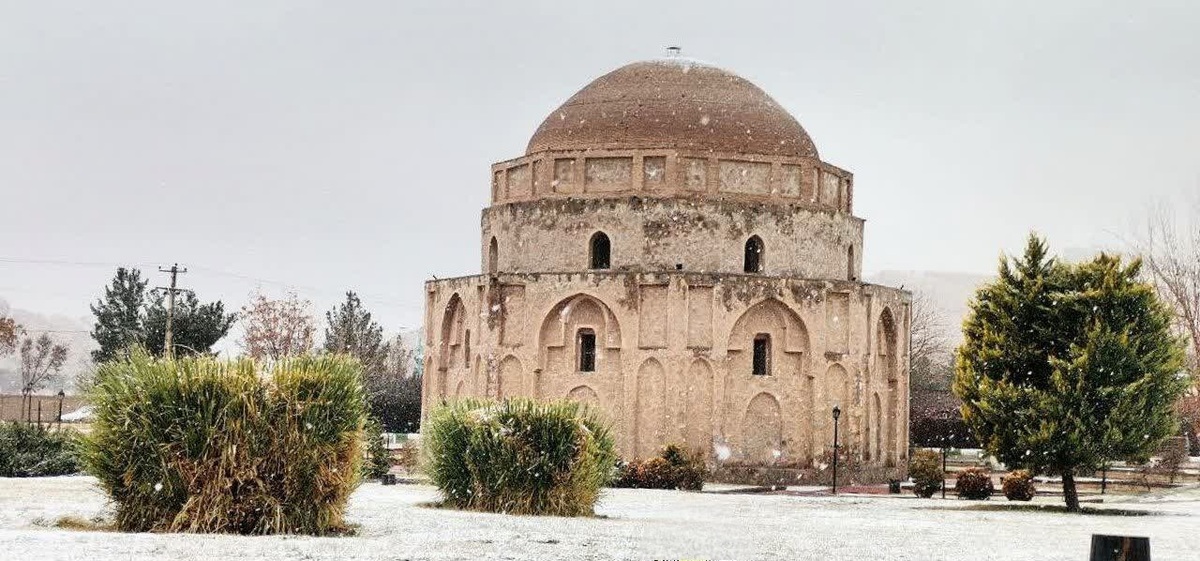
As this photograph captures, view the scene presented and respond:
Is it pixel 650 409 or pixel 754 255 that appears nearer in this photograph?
pixel 650 409

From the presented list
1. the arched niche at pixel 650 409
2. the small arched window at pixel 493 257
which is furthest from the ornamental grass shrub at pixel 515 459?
the small arched window at pixel 493 257

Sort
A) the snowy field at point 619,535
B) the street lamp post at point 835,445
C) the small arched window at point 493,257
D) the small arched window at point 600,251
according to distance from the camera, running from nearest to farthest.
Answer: the snowy field at point 619,535 → the street lamp post at point 835,445 → the small arched window at point 600,251 → the small arched window at point 493,257

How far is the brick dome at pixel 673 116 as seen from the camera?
136ft

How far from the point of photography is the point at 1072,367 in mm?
28469

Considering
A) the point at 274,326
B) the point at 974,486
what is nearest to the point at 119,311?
the point at 274,326

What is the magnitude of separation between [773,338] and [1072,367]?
41.2 ft

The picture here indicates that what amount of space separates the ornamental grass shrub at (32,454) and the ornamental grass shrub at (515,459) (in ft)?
29.3

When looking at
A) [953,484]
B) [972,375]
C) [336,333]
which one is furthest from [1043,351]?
[336,333]

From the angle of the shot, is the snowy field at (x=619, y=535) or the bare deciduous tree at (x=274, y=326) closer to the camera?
the snowy field at (x=619, y=535)

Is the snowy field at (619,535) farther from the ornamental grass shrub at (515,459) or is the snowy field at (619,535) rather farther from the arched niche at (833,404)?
the arched niche at (833,404)

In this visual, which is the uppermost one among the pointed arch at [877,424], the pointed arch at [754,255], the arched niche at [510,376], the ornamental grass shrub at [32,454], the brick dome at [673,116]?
the brick dome at [673,116]

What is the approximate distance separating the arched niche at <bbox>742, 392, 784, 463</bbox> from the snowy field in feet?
42.0

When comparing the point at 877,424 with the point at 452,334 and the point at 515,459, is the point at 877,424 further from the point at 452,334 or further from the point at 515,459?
the point at 515,459

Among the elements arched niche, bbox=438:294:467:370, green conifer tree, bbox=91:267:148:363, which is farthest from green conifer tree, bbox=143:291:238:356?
arched niche, bbox=438:294:467:370
